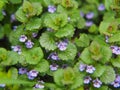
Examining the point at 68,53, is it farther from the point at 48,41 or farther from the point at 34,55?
the point at 34,55

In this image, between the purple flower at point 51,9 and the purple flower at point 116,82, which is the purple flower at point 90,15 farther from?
the purple flower at point 116,82

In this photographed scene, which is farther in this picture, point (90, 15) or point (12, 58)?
point (90, 15)

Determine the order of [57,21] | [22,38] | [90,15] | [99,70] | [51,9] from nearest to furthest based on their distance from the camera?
[99,70] < [57,21] < [22,38] < [51,9] < [90,15]

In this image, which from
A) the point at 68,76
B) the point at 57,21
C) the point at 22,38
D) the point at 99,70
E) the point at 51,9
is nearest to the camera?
the point at 68,76

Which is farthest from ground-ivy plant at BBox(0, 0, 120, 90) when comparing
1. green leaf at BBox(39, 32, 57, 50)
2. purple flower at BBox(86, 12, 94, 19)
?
purple flower at BBox(86, 12, 94, 19)

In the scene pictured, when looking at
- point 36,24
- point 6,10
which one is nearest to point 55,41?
point 36,24

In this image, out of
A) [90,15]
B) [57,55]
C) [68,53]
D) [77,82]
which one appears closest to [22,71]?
[57,55]

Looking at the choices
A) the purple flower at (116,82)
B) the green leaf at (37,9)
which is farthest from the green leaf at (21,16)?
the purple flower at (116,82)
